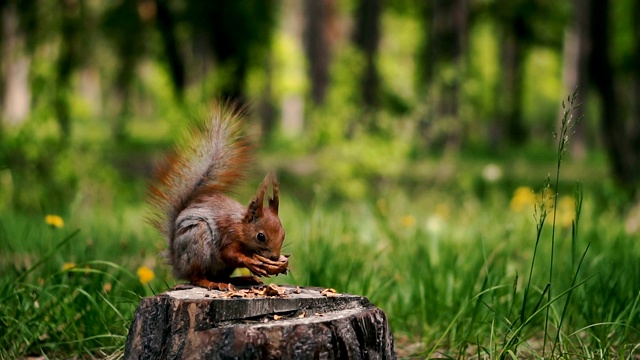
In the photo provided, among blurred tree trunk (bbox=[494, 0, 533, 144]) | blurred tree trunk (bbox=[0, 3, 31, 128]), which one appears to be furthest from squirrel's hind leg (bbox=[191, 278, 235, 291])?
blurred tree trunk (bbox=[494, 0, 533, 144])

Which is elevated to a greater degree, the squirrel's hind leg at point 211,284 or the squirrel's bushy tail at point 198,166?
the squirrel's bushy tail at point 198,166

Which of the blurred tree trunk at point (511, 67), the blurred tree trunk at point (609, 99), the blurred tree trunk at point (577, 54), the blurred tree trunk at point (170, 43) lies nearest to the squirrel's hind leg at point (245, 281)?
the blurred tree trunk at point (609, 99)

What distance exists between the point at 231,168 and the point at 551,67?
3431 centimetres

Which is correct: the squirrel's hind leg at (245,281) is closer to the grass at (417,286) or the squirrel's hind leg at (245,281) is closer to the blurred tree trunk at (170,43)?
the grass at (417,286)

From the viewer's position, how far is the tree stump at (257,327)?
8.64 feet

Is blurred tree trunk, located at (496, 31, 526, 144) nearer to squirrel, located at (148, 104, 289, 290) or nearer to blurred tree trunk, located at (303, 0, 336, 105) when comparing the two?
blurred tree trunk, located at (303, 0, 336, 105)

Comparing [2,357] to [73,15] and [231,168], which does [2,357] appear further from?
[73,15]

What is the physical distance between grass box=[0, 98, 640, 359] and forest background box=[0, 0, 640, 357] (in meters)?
0.02

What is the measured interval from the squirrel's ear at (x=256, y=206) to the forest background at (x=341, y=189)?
75 centimetres

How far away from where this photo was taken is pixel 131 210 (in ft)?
26.5

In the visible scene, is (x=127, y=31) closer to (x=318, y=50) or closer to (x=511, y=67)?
(x=318, y=50)

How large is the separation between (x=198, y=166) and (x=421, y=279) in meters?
1.59

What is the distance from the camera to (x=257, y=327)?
2.64 m

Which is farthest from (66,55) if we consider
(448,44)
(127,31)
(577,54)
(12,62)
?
(577,54)
